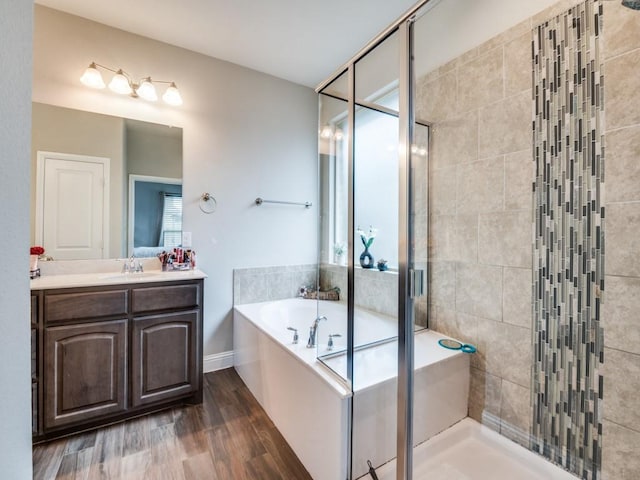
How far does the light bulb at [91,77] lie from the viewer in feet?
6.58

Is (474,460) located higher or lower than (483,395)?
lower

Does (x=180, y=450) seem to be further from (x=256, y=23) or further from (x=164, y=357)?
(x=256, y=23)

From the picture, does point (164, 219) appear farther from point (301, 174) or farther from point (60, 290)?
point (301, 174)

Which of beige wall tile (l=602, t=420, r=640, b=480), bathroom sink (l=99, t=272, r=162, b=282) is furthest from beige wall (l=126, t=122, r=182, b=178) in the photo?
beige wall tile (l=602, t=420, r=640, b=480)

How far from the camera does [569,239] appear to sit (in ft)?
4.48

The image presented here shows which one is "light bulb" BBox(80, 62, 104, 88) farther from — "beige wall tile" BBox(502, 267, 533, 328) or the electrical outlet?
"beige wall tile" BBox(502, 267, 533, 328)

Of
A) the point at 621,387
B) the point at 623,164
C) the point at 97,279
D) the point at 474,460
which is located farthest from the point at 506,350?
the point at 97,279

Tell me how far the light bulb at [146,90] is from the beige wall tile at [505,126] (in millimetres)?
2329

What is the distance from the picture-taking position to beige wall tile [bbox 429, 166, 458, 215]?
1.87 metres

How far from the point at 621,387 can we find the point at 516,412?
513 millimetres

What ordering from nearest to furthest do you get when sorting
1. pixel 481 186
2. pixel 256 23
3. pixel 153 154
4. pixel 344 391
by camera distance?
pixel 344 391 < pixel 481 186 < pixel 256 23 < pixel 153 154

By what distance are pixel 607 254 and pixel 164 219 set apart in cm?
273

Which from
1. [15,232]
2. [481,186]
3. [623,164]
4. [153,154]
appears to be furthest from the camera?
[153,154]

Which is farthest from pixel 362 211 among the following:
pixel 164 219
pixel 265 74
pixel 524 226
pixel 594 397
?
pixel 265 74
